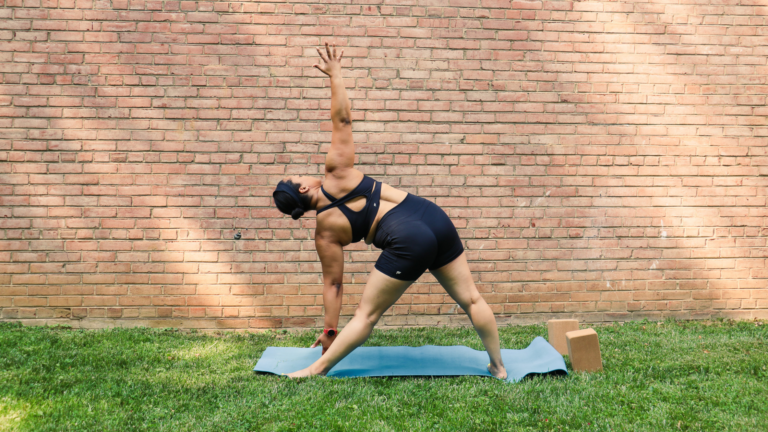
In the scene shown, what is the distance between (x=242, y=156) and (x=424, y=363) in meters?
2.54

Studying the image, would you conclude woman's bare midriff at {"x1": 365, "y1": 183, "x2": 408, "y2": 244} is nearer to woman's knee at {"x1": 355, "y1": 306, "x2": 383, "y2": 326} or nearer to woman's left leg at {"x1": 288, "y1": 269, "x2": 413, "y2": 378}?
woman's left leg at {"x1": 288, "y1": 269, "x2": 413, "y2": 378}

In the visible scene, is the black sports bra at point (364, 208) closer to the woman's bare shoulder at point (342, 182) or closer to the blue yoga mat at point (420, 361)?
the woman's bare shoulder at point (342, 182)

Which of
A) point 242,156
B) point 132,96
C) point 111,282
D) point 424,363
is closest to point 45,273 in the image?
point 111,282

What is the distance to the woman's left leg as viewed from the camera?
10.1 ft

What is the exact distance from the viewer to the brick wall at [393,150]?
15.1 ft

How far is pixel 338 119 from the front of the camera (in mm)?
3178

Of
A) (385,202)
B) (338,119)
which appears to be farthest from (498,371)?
(338,119)

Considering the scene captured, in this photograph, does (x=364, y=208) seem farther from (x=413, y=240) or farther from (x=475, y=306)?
(x=475, y=306)

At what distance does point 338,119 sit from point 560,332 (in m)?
2.35

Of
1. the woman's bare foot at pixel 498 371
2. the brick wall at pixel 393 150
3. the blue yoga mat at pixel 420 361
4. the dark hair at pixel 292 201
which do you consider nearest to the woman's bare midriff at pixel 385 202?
the dark hair at pixel 292 201

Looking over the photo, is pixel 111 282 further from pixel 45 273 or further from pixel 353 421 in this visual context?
pixel 353 421

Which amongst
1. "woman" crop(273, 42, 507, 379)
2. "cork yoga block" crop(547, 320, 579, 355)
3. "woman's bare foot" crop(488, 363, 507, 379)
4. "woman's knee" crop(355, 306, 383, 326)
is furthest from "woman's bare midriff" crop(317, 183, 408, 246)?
"cork yoga block" crop(547, 320, 579, 355)

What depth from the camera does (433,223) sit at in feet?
10.5

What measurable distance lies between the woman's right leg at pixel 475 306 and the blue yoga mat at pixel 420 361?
0.14 meters
